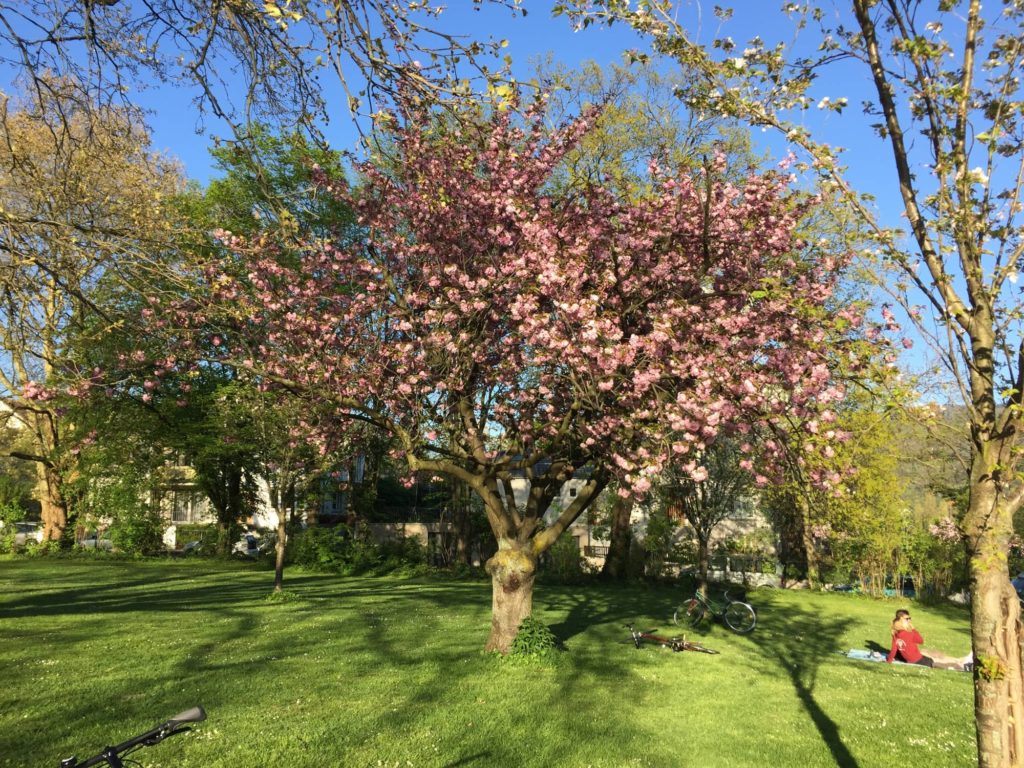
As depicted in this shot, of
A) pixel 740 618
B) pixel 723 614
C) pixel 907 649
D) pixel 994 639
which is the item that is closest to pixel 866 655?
pixel 907 649

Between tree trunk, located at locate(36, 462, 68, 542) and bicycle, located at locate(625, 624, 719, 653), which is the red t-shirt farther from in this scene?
tree trunk, located at locate(36, 462, 68, 542)

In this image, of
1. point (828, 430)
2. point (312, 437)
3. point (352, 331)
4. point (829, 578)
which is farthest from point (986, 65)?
point (829, 578)

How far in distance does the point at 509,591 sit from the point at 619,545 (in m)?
14.3

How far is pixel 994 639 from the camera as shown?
3.50 metres

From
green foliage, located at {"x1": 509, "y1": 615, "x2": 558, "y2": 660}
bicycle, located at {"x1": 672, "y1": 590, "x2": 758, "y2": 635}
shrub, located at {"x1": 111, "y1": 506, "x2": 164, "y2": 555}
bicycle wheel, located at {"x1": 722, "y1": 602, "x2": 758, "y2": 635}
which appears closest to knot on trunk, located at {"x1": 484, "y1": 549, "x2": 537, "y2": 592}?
green foliage, located at {"x1": 509, "y1": 615, "x2": 558, "y2": 660}

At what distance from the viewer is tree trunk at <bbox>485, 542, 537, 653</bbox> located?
9688mm

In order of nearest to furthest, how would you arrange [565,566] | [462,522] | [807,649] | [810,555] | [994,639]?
[994,639] → [807,649] → [565,566] → [810,555] → [462,522]

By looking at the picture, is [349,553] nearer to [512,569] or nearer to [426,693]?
[512,569]

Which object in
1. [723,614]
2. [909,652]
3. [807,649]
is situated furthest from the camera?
[723,614]

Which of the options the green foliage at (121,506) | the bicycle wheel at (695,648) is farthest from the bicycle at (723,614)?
the green foliage at (121,506)

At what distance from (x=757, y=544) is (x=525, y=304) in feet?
74.6

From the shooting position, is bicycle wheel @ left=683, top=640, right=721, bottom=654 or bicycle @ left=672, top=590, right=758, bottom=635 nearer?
bicycle wheel @ left=683, top=640, right=721, bottom=654

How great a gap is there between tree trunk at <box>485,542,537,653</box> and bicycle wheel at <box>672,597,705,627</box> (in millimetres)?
5860

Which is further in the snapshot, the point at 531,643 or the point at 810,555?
the point at 810,555
